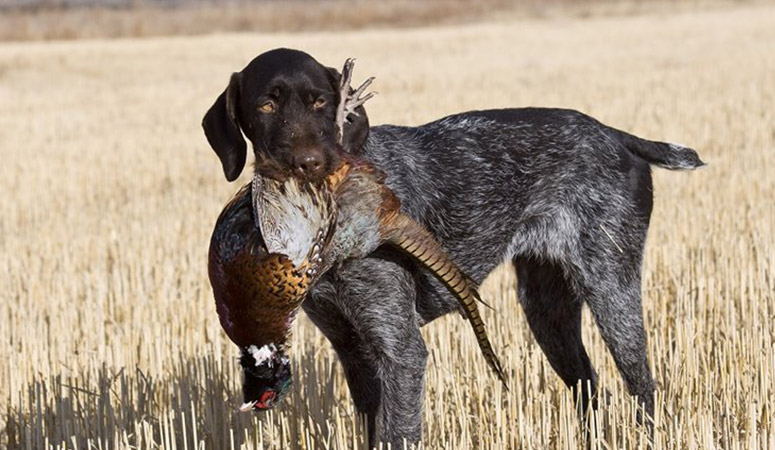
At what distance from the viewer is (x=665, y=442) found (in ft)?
12.4

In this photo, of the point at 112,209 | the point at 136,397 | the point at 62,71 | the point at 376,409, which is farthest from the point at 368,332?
the point at 62,71

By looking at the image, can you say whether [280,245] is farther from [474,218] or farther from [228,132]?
[474,218]

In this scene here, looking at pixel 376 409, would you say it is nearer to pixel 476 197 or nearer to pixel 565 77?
pixel 476 197

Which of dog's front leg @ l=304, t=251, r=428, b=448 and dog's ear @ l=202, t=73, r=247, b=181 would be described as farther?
dog's front leg @ l=304, t=251, r=428, b=448

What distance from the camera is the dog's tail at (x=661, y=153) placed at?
478cm

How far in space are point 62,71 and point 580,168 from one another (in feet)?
78.9

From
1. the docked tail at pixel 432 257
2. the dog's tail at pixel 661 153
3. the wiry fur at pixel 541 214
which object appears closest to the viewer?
the docked tail at pixel 432 257

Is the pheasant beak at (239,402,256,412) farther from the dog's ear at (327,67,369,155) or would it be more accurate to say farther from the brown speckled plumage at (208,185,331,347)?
the dog's ear at (327,67,369,155)

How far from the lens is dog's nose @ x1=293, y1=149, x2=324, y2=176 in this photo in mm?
3301

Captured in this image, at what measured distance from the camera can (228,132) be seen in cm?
377

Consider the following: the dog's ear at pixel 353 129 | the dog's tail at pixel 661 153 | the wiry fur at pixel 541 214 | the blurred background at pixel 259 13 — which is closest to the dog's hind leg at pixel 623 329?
the wiry fur at pixel 541 214

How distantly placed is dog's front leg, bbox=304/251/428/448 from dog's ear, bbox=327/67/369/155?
1.28ft

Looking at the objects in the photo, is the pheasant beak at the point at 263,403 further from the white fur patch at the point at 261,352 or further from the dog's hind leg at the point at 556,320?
the dog's hind leg at the point at 556,320

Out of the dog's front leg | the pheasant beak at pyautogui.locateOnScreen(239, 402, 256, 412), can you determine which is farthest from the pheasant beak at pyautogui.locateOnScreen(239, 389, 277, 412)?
the dog's front leg
